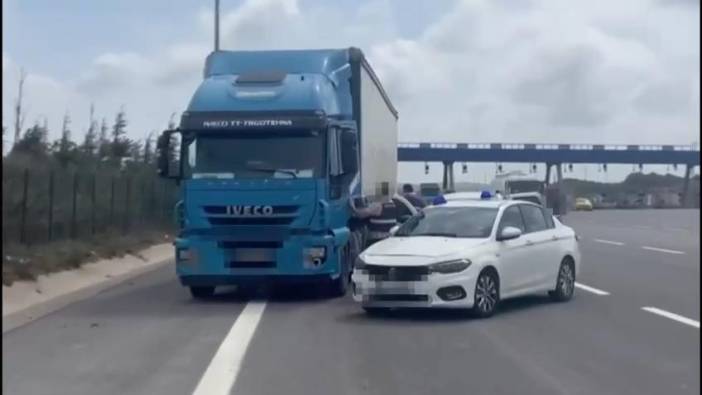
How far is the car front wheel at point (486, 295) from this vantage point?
16.9 meters

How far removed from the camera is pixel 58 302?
22.4m

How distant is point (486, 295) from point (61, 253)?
13322 millimetres

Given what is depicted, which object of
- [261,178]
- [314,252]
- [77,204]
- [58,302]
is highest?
[261,178]

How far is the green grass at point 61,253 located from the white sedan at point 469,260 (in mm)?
7389

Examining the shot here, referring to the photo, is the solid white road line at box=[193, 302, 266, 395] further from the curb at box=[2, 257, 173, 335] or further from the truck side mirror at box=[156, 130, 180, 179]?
the curb at box=[2, 257, 173, 335]

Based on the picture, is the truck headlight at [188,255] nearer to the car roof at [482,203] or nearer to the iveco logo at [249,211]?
the iveco logo at [249,211]

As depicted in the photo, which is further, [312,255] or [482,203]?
[312,255]

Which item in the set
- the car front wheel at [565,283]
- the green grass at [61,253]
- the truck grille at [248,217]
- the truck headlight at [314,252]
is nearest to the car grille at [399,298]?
the truck headlight at [314,252]

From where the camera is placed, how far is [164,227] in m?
44.8

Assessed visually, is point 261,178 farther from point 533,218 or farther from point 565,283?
point 565,283

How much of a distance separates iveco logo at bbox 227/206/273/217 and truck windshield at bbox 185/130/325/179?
1.57ft

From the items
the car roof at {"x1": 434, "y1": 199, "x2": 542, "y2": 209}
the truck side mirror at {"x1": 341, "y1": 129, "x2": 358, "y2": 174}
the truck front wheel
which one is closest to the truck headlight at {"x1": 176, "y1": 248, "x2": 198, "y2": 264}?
the truck front wheel

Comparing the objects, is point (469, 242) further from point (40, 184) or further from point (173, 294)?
point (40, 184)

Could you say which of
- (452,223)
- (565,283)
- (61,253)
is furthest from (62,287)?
(565,283)
